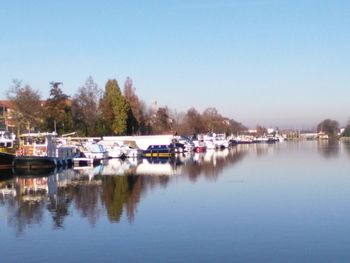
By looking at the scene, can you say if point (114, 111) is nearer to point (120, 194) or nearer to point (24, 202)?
point (120, 194)

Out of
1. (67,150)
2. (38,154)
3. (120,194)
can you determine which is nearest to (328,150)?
(67,150)

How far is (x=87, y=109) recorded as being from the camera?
79625mm

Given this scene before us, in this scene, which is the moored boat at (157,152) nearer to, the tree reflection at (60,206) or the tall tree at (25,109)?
the tall tree at (25,109)

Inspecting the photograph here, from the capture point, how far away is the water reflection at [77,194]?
892 inches

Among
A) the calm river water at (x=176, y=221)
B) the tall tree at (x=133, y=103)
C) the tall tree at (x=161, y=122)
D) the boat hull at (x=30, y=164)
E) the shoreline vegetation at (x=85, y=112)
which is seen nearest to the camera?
the calm river water at (x=176, y=221)

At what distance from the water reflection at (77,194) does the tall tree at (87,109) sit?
35.0 m

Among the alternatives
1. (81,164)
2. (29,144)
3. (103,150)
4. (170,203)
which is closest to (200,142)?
(103,150)

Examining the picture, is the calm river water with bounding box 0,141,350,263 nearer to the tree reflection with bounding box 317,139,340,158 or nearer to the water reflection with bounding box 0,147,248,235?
the water reflection with bounding box 0,147,248,235

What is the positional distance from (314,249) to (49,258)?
301 inches

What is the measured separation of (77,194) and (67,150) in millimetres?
26293

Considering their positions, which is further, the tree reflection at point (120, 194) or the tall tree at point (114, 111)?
the tall tree at point (114, 111)

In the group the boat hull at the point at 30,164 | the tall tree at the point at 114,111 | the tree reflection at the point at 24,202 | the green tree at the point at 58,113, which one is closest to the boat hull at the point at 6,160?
the boat hull at the point at 30,164

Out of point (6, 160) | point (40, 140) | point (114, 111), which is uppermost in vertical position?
point (114, 111)

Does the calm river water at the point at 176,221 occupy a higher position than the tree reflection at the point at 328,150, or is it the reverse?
the tree reflection at the point at 328,150
